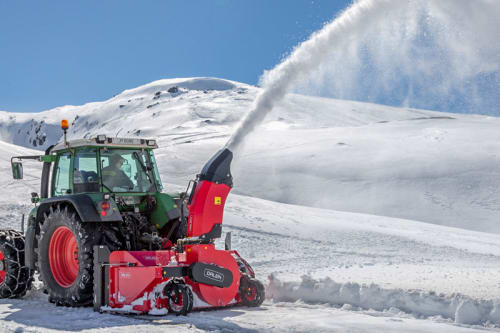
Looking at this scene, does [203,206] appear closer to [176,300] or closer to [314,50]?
[176,300]

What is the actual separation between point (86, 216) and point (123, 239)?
60cm

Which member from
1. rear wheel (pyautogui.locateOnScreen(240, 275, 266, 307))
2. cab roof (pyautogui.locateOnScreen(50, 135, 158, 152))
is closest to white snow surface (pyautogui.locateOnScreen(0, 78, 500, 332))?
rear wheel (pyautogui.locateOnScreen(240, 275, 266, 307))

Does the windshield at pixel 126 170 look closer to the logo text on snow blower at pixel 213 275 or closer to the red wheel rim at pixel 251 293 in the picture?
the logo text on snow blower at pixel 213 275

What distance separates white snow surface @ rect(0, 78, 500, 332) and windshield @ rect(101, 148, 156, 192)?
1.69 m

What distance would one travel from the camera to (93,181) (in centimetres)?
720

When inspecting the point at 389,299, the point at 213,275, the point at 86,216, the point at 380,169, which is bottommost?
the point at 389,299

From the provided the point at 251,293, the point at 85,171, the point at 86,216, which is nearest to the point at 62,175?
the point at 85,171

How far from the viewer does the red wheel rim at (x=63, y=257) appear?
24.0 ft

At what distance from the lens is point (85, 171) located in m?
7.34

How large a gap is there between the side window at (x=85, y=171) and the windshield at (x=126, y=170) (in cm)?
11

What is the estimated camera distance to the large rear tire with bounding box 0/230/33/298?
7938 millimetres

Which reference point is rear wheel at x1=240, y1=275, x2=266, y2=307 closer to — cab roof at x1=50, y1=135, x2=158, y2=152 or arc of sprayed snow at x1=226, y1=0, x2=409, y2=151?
arc of sprayed snow at x1=226, y1=0, x2=409, y2=151

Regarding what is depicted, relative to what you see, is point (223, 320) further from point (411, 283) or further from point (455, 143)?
point (455, 143)

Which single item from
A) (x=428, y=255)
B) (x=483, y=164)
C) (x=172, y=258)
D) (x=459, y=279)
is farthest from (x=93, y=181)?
(x=483, y=164)
